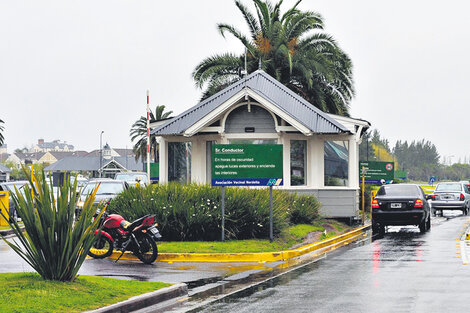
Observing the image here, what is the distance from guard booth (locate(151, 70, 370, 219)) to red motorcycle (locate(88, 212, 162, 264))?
8975mm

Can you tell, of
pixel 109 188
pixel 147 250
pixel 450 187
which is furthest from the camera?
pixel 450 187

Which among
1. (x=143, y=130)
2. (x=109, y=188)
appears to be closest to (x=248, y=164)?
(x=109, y=188)

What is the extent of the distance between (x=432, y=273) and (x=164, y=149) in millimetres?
15185

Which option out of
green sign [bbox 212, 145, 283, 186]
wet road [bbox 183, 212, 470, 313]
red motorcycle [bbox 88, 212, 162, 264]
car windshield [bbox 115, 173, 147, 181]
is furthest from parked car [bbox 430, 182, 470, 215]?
red motorcycle [bbox 88, 212, 162, 264]

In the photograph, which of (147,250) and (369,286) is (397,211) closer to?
(147,250)

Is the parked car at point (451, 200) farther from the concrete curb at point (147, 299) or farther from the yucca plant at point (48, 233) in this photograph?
the yucca plant at point (48, 233)

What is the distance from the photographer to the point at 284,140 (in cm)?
2664

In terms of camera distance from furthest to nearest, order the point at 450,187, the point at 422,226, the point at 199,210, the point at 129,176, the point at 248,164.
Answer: the point at 129,176 < the point at 450,187 < the point at 422,226 < the point at 248,164 < the point at 199,210

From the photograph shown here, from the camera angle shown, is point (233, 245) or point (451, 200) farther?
point (451, 200)

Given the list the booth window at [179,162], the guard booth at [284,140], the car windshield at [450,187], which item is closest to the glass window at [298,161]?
the guard booth at [284,140]

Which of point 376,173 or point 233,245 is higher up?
point 376,173

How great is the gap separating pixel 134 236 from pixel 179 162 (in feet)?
37.2

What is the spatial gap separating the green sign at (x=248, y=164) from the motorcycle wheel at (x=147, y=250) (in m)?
3.59

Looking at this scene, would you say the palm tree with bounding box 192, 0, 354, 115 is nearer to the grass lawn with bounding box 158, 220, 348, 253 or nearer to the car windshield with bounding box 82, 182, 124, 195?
the car windshield with bounding box 82, 182, 124, 195
